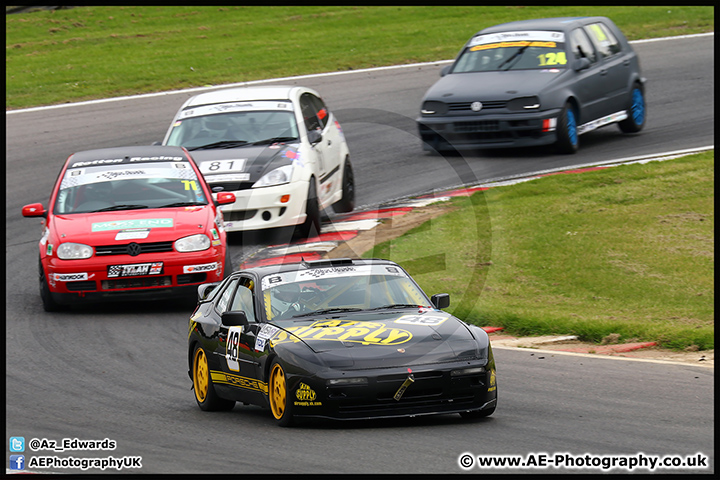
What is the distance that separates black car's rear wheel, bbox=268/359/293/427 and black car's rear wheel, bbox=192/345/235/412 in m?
1.08

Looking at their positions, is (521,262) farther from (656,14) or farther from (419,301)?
(656,14)

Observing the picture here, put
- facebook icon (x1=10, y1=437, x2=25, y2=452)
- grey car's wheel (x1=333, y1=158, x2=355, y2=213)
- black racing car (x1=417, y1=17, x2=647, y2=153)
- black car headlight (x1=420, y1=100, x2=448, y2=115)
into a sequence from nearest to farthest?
facebook icon (x1=10, y1=437, x2=25, y2=452), grey car's wheel (x1=333, y1=158, x2=355, y2=213), black racing car (x1=417, y1=17, x2=647, y2=153), black car headlight (x1=420, y1=100, x2=448, y2=115)

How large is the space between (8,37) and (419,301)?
26.0 metres

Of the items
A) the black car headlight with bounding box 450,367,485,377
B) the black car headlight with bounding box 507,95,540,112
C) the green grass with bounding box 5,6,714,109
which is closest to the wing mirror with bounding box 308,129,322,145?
the black car headlight with bounding box 507,95,540,112

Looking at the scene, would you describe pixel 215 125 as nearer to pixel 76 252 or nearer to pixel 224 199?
pixel 224 199

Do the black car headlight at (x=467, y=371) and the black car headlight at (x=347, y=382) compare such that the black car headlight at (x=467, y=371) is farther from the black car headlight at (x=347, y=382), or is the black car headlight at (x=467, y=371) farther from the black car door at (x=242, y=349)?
the black car door at (x=242, y=349)

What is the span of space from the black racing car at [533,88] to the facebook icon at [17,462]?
11.7 meters

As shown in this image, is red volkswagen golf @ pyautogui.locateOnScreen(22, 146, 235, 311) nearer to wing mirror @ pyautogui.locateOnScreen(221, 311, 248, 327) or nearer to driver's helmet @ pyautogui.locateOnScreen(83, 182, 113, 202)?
driver's helmet @ pyautogui.locateOnScreen(83, 182, 113, 202)

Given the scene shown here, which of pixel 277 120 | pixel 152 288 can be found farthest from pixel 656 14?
pixel 152 288

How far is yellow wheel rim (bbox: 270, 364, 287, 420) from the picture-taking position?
769 centimetres

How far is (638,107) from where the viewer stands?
66.2 feet

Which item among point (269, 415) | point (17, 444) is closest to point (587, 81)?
point (269, 415)

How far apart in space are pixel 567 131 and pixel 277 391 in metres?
11.4

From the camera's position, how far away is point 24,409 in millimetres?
8820
